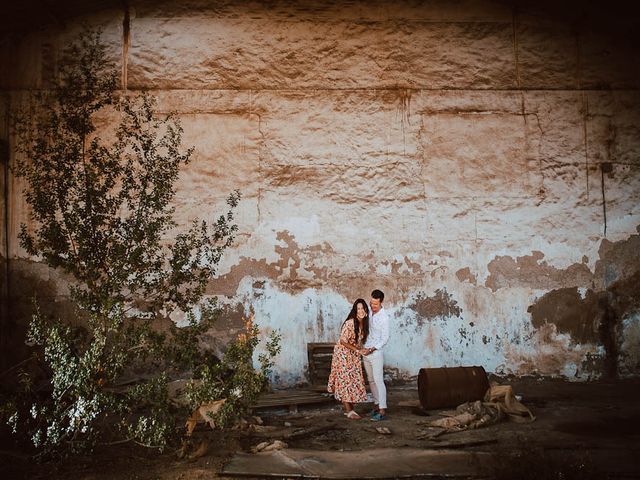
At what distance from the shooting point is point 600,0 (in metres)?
9.07

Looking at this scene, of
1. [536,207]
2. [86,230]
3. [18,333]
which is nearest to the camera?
[86,230]

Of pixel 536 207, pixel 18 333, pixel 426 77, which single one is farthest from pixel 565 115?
pixel 18 333

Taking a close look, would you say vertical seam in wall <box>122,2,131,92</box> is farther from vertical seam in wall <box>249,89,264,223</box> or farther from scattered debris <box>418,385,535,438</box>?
scattered debris <box>418,385,535,438</box>

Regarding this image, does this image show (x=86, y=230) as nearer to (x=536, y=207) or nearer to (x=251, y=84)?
(x=251, y=84)

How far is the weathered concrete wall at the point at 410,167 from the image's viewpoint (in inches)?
358

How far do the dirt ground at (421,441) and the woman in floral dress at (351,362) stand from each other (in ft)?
1.02

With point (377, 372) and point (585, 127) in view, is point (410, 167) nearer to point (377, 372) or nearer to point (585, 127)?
point (585, 127)

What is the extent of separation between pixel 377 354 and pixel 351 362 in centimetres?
36

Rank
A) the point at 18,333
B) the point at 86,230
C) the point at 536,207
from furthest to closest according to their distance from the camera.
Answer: the point at 536,207
the point at 18,333
the point at 86,230

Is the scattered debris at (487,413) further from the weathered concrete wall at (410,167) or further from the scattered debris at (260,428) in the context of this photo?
the weathered concrete wall at (410,167)

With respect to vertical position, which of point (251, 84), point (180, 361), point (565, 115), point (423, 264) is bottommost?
point (180, 361)

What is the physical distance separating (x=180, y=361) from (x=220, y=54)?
5.40 metres

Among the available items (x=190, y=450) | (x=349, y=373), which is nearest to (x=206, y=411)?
(x=190, y=450)

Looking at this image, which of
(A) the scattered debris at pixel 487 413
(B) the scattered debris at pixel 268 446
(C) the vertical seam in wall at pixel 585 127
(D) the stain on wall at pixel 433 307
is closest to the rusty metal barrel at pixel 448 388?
(A) the scattered debris at pixel 487 413
